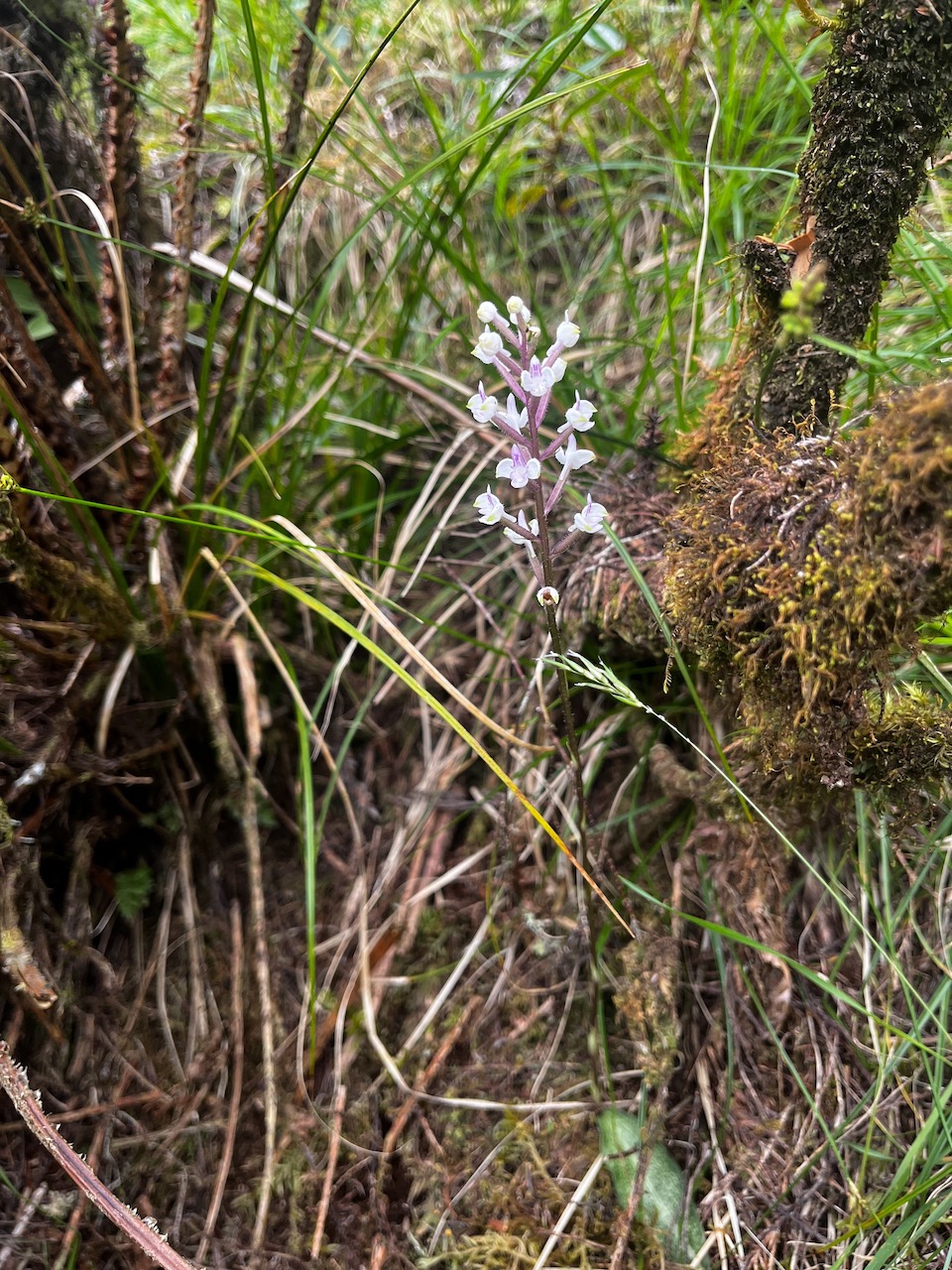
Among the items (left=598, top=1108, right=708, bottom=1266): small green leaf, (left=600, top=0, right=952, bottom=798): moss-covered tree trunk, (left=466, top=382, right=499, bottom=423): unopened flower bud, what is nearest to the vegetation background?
(left=598, top=1108, right=708, bottom=1266): small green leaf

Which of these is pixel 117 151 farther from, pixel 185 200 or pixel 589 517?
pixel 589 517

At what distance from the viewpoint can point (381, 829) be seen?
1.67m

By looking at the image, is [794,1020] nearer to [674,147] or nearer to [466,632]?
[466,632]

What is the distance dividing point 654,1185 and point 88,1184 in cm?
81

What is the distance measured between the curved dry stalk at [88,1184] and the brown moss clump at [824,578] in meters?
0.96

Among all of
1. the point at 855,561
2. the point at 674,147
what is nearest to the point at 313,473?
the point at 674,147

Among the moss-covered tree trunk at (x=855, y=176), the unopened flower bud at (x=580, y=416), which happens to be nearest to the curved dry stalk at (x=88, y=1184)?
the unopened flower bud at (x=580, y=416)

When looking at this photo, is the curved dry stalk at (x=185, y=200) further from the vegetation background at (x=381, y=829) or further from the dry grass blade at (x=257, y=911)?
the dry grass blade at (x=257, y=911)

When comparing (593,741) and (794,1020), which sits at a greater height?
(593,741)

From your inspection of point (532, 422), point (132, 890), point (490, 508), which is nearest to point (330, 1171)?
point (132, 890)

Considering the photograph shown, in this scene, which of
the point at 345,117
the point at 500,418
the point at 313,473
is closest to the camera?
the point at 500,418

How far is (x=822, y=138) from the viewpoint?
91 centimetres

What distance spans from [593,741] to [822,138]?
1.00 metres

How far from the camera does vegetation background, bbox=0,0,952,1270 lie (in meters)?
1.18
